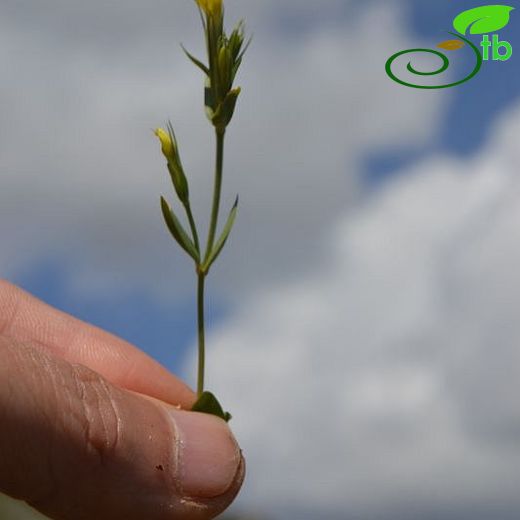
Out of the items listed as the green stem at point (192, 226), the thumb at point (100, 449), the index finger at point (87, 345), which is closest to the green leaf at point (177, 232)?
the green stem at point (192, 226)

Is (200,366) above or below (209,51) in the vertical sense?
below

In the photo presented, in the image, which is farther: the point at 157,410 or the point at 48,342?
the point at 48,342

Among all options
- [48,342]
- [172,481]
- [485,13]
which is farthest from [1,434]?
[485,13]

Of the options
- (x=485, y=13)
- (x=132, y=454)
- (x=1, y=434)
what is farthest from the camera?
(x=485, y=13)

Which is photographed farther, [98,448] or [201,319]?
[98,448]

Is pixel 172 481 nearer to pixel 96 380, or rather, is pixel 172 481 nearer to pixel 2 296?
pixel 96 380

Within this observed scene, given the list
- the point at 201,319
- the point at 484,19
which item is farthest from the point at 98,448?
the point at 484,19

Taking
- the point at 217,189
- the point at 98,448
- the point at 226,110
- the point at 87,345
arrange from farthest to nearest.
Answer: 1. the point at 87,345
2. the point at 98,448
3. the point at 226,110
4. the point at 217,189

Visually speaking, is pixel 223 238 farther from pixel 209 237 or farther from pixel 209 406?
pixel 209 406
